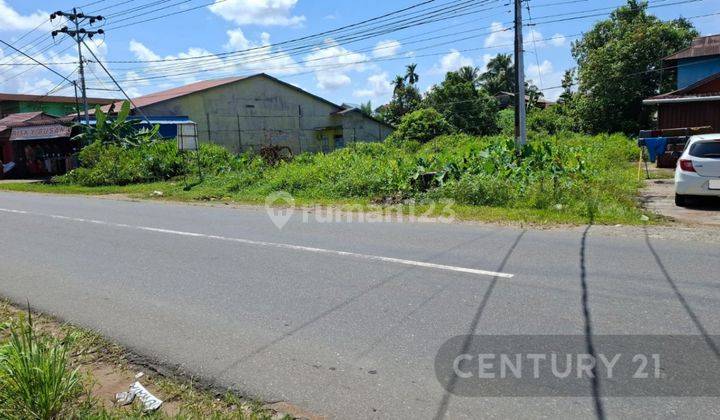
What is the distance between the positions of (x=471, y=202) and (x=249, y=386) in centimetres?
940

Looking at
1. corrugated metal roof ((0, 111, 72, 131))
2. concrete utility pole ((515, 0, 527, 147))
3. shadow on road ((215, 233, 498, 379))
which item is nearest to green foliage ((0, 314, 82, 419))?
shadow on road ((215, 233, 498, 379))

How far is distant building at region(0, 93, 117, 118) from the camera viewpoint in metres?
47.8

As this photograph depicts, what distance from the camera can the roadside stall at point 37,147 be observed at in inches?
1254

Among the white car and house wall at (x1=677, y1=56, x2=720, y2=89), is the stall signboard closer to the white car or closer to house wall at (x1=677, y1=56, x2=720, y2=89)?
the white car

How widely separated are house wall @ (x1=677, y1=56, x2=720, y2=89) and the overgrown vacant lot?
10081 millimetres

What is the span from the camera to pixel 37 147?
35.6m

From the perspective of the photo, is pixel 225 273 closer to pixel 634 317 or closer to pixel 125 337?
pixel 125 337

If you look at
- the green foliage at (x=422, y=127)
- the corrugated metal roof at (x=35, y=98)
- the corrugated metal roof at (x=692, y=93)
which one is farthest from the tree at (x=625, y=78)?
the corrugated metal roof at (x=35, y=98)

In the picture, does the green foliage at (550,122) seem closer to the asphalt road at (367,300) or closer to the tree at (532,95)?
the tree at (532,95)

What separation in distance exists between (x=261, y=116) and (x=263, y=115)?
0.20m

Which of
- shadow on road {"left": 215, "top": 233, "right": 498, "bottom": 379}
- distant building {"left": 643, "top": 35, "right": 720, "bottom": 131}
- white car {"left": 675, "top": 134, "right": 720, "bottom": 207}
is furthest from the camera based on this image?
distant building {"left": 643, "top": 35, "right": 720, "bottom": 131}

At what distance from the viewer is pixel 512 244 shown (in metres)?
7.82

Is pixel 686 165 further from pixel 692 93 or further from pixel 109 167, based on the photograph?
pixel 109 167

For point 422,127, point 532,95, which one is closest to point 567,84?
point 532,95
